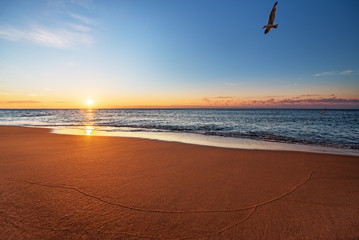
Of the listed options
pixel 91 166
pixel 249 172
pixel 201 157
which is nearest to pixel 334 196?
pixel 249 172

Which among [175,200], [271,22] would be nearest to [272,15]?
[271,22]

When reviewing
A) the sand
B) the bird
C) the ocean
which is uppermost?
the bird

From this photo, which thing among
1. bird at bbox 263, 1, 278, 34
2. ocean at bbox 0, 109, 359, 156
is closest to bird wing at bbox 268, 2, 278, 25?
bird at bbox 263, 1, 278, 34

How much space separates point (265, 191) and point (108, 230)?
347cm

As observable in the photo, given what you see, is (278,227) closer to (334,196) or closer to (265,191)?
A: (265,191)

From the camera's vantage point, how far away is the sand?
2.66 m

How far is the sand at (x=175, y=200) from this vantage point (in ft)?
8.73

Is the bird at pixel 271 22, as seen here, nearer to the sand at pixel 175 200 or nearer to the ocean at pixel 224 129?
the sand at pixel 175 200

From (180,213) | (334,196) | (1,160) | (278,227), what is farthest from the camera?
(1,160)

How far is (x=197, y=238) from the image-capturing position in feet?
8.23

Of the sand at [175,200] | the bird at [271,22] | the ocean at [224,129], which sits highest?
the bird at [271,22]

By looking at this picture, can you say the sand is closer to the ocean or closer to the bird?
the bird

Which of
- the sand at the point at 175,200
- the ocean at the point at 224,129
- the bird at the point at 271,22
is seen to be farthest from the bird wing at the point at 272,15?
the ocean at the point at 224,129

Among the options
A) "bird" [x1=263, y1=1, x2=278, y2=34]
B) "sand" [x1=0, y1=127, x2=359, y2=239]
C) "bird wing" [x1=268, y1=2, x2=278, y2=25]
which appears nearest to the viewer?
"sand" [x1=0, y1=127, x2=359, y2=239]
